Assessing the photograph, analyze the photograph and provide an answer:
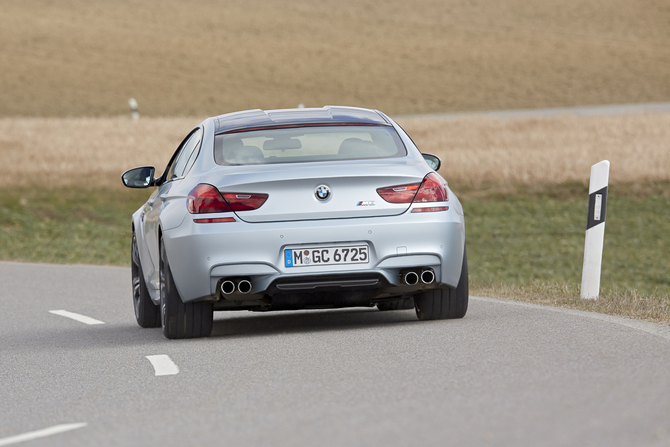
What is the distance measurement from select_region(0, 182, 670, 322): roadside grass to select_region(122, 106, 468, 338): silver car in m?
7.28

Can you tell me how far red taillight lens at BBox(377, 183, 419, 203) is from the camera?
25.1ft

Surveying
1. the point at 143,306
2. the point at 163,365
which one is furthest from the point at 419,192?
the point at 143,306

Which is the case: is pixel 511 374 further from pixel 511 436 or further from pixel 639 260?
pixel 639 260

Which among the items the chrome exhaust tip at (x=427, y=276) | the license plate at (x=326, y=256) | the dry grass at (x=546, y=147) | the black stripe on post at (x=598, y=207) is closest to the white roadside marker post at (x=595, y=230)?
the black stripe on post at (x=598, y=207)

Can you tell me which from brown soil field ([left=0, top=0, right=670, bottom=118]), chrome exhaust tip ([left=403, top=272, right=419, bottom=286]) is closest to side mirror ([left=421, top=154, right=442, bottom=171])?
chrome exhaust tip ([left=403, top=272, right=419, bottom=286])

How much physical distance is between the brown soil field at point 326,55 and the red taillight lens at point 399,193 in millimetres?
39928

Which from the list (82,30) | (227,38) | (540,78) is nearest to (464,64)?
(540,78)

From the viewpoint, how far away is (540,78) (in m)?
56.3

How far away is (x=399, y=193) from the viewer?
25.2ft

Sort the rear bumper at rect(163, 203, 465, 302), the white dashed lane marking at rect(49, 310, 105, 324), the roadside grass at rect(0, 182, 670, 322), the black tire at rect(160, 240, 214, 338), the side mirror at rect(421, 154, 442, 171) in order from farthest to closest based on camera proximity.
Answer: the roadside grass at rect(0, 182, 670, 322) < the white dashed lane marking at rect(49, 310, 105, 324) < the side mirror at rect(421, 154, 442, 171) < the black tire at rect(160, 240, 214, 338) < the rear bumper at rect(163, 203, 465, 302)

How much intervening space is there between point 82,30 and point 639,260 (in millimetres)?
50597

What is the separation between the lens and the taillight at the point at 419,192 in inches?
302

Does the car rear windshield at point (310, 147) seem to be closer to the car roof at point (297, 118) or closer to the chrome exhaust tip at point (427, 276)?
the car roof at point (297, 118)

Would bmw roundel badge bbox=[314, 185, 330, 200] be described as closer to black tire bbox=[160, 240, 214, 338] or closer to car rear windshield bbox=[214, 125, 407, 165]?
car rear windshield bbox=[214, 125, 407, 165]
